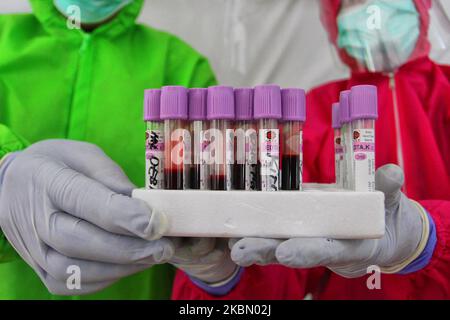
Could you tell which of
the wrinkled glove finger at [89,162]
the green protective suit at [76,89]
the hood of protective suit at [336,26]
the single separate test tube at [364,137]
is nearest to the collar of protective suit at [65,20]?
the green protective suit at [76,89]

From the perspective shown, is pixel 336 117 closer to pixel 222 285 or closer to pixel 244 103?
pixel 244 103

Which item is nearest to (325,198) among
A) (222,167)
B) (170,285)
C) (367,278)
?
(222,167)

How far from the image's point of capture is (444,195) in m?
0.71

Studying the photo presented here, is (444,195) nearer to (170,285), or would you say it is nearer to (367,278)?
(367,278)

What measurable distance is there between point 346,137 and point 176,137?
0.75 ft

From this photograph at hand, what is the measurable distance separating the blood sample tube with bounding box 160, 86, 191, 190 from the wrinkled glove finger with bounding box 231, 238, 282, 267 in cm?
12

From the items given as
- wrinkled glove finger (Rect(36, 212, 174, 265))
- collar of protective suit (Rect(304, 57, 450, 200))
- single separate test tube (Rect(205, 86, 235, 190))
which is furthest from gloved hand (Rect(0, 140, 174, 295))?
collar of protective suit (Rect(304, 57, 450, 200))

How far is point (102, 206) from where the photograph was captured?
521 mm

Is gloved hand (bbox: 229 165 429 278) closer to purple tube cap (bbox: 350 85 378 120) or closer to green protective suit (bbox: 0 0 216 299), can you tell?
purple tube cap (bbox: 350 85 378 120)

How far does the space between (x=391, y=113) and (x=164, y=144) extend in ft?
1.31

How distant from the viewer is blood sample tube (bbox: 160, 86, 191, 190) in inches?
21.7

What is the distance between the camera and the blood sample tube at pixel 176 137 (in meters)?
Result: 0.55

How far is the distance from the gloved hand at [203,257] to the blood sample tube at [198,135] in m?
0.08

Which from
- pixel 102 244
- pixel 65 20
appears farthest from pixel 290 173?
pixel 65 20
